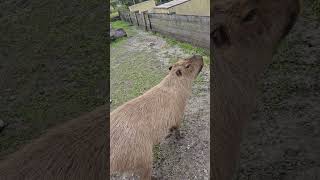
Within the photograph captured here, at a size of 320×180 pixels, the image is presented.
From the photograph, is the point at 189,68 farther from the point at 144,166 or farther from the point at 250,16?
the point at 250,16

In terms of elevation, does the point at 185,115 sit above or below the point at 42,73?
below

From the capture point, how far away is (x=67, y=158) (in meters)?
0.41

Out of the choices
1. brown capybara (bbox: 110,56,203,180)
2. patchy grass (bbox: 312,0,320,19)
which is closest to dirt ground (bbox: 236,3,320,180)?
patchy grass (bbox: 312,0,320,19)

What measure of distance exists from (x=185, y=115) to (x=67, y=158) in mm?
1742

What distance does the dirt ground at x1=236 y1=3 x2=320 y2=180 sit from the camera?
0.42 metres

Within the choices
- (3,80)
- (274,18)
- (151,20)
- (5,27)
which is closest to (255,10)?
(274,18)

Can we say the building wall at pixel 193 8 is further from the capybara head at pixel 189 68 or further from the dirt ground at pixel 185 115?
the capybara head at pixel 189 68

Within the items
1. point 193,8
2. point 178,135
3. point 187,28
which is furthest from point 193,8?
point 178,135

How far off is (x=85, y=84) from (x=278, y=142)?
1.78 m

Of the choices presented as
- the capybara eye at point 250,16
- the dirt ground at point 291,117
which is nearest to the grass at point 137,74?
the dirt ground at point 291,117

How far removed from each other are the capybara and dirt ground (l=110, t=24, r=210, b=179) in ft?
3.52

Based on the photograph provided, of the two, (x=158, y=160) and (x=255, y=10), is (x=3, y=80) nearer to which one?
(x=158, y=160)

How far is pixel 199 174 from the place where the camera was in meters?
1.49

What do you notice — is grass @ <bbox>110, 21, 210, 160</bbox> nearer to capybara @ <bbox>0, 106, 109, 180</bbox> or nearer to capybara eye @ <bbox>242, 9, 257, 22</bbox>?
capybara @ <bbox>0, 106, 109, 180</bbox>
